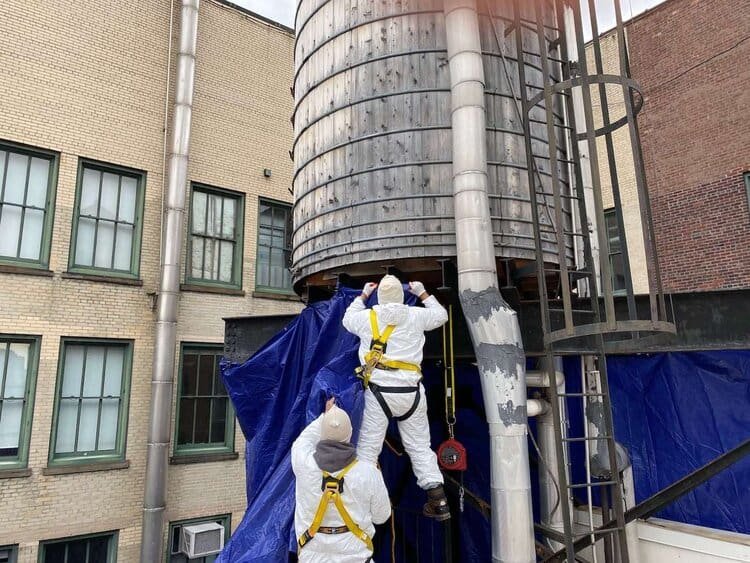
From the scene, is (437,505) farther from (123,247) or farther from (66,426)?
(123,247)

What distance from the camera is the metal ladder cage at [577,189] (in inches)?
193

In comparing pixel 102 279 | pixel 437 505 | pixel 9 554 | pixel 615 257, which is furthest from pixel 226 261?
pixel 437 505

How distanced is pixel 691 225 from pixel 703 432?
27.4 feet

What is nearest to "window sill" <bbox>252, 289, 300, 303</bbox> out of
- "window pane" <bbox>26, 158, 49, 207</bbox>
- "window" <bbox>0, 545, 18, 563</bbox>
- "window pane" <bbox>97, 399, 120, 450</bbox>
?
"window pane" <bbox>97, 399, 120, 450</bbox>

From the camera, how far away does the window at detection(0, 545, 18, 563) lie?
10148 mm

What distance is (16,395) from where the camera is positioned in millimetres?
10742

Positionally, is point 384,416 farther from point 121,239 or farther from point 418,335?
point 121,239

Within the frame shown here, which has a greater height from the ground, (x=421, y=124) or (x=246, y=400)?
(x=421, y=124)

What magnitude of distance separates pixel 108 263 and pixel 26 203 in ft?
6.32

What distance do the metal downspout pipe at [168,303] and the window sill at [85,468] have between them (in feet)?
1.79

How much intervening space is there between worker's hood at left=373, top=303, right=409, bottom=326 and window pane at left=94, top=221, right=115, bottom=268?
9114 mm

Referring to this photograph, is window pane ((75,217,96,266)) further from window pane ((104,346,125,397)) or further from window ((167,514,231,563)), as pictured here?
window ((167,514,231,563))

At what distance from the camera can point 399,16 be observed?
630 cm

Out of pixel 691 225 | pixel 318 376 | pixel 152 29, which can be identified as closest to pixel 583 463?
pixel 318 376
